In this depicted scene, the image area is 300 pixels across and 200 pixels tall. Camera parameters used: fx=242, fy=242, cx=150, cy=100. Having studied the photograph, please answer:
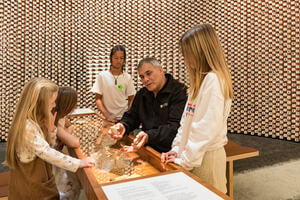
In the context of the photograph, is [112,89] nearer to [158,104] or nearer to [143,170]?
[158,104]

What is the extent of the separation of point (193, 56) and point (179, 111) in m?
0.65

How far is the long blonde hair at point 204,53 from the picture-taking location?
3.86 ft

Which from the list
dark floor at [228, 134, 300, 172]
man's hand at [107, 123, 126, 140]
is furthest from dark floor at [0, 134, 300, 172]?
man's hand at [107, 123, 126, 140]

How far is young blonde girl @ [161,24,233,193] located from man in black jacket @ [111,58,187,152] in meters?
0.41

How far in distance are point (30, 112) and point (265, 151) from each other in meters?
3.65

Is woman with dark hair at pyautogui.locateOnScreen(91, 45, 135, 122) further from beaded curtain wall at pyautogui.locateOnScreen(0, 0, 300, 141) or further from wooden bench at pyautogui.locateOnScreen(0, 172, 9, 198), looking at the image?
beaded curtain wall at pyautogui.locateOnScreen(0, 0, 300, 141)

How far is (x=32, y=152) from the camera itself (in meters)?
1.29

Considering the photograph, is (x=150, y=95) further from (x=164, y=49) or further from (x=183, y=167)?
(x=164, y=49)

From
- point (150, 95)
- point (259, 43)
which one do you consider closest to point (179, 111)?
point (150, 95)

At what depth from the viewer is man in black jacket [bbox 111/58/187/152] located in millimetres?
1718

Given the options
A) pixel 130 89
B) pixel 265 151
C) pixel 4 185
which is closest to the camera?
pixel 4 185

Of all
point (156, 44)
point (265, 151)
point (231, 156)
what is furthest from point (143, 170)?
point (156, 44)

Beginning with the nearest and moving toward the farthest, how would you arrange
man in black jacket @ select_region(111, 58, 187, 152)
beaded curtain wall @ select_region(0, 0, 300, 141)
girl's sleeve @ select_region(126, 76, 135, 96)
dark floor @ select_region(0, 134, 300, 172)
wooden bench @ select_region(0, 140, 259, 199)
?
man in black jacket @ select_region(111, 58, 187, 152), wooden bench @ select_region(0, 140, 259, 199), dark floor @ select_region(0, 134, 300, 172), girl's sleeve @ select_region(126, 76, 135, 96), beaded curtain wall @ select_region(0, 0, 300, 141)

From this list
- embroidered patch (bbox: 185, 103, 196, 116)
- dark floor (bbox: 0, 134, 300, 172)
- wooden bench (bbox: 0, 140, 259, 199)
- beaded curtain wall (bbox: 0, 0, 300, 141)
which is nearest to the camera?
embroidered patch (bbox: 185, 103, 196, 116)
